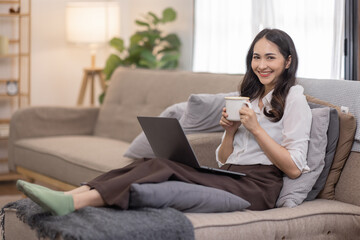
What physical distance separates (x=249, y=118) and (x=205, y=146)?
70 cm

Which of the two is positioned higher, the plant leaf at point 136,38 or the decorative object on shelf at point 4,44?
the plant leaf at point 136,38

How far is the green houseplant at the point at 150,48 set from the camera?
517cm

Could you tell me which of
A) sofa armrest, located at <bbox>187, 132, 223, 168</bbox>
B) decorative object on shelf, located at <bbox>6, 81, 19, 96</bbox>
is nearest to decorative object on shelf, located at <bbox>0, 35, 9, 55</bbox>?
decorative object on shelf, located at <bbox>6, 81, 19, 96</bbox>

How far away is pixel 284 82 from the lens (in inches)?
96.9

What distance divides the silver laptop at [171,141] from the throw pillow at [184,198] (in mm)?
154

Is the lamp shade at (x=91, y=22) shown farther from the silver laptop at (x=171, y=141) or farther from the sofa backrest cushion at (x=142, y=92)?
the silver laptop at (x=171, y=141)

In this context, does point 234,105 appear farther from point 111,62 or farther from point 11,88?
point 11,88


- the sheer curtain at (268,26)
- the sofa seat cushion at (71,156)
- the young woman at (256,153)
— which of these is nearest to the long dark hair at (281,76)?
the young woman at (256,153)

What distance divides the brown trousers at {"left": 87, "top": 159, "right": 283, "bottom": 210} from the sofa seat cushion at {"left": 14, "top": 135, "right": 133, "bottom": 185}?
3.29 ft

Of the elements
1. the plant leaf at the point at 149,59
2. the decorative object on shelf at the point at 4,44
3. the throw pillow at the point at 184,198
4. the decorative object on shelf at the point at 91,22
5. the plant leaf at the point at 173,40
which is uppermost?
the decorative object on shelf at the point at 91,22

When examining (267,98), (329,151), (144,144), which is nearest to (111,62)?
(144,144)

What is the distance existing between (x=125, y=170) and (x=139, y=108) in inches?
72.8

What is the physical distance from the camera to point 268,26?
4.18m

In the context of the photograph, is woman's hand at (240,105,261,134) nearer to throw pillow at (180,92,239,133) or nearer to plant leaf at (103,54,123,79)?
throw pillow at (180,92,239,133)
